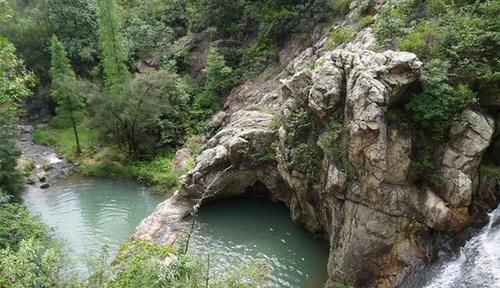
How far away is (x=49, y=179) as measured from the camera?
33.7 metres

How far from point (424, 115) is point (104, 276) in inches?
465

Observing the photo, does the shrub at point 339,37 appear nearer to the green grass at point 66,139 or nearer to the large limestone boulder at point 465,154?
the large limestone boulder at point 465,154

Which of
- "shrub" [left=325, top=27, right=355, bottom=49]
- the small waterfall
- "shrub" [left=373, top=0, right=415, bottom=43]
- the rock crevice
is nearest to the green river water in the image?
the rock crevice

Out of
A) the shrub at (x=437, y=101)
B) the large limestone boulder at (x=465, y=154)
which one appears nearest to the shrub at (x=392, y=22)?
the shrub at (x=437, y=101)

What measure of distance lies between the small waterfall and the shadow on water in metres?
5.15

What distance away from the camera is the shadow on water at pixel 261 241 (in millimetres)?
19453

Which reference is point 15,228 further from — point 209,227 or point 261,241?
point 261,241

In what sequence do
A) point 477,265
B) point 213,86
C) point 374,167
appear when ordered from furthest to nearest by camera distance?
point 213,86 < point 374,167 < point 477,265

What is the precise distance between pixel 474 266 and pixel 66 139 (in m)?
36.3

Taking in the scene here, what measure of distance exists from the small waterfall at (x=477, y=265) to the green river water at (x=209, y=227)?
5215 mm

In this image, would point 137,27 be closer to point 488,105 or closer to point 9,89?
point 9,89

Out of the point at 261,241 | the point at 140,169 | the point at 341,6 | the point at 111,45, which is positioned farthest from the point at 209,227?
the point at 111,45

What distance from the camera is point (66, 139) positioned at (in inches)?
1625

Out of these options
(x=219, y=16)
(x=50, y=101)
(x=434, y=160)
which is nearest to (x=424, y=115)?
(x=434, y=160)
